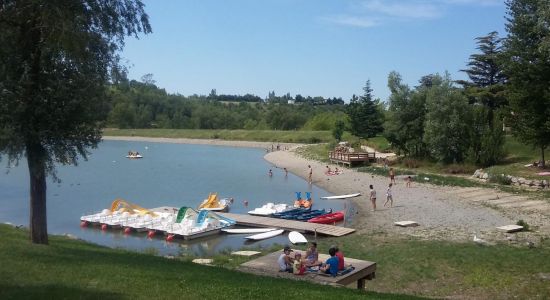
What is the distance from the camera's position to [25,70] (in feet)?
48.1

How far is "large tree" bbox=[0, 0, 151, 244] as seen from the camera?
45.5 ft

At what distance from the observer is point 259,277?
14453 mm

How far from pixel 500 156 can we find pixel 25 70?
144ft

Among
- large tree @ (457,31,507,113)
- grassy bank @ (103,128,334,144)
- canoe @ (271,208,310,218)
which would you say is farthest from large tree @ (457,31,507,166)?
grassy bank @ (103,128,334,144)

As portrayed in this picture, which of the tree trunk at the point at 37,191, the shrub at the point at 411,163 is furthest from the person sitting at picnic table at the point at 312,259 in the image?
the shrub at the point at 411,163

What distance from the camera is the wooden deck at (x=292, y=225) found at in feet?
92.6

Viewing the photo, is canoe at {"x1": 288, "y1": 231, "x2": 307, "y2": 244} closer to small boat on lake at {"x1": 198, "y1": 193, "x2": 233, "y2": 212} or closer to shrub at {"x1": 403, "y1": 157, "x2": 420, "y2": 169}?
small boat on lake at {"x1": 198, "y1": 193, "x2": 233, "y2": 212}

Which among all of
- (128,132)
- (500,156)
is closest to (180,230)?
(500,156)

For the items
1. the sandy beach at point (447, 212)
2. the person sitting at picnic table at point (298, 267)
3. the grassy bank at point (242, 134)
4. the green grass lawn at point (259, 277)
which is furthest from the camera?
the grassy bank at point (242, 134)

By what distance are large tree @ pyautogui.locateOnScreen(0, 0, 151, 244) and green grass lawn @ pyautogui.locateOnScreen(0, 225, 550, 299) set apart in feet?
8.94

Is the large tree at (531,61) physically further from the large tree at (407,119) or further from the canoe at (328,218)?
the large tree at (407,119)

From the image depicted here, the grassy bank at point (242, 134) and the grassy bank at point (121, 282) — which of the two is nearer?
the grassy bank at point (121, 282)

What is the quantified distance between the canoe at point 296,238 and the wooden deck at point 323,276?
27.7 feet

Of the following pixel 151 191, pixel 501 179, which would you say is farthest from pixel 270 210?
pixel 151 191
